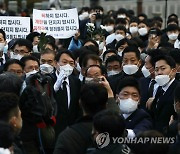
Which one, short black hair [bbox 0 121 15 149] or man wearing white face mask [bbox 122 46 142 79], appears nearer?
short black hair [bbox 0 121 15 149]

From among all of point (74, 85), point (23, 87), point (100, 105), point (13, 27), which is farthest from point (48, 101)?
point (13, 27)

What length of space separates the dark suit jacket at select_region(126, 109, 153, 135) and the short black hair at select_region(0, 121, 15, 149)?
1635mm

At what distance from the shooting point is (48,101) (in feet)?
20.3

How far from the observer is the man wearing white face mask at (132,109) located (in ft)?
20.9

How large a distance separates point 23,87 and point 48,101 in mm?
259

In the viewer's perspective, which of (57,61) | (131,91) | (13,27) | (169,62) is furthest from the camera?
(13,27)

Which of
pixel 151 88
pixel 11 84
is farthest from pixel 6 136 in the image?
pixel 151 88

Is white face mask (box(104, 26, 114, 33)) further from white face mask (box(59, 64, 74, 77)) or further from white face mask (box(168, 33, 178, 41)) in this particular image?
white face mask (box(59, 64, 74, 77))

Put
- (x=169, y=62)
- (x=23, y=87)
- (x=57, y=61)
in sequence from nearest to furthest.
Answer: (x=23, y=87), (x=169, y=62), (x=57, y=61)

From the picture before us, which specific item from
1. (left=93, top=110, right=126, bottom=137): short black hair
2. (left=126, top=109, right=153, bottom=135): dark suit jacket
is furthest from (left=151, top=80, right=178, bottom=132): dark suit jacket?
(left=93, top=110, right=126, bottom=137): short black hair

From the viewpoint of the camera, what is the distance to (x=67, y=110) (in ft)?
25.3

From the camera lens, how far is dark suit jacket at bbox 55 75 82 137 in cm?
770

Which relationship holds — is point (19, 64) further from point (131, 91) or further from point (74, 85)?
point (131, 91)

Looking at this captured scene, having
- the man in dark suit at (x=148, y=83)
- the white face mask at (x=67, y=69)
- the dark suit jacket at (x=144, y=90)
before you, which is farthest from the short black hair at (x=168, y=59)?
the white face mask at (x=67, y=69)
